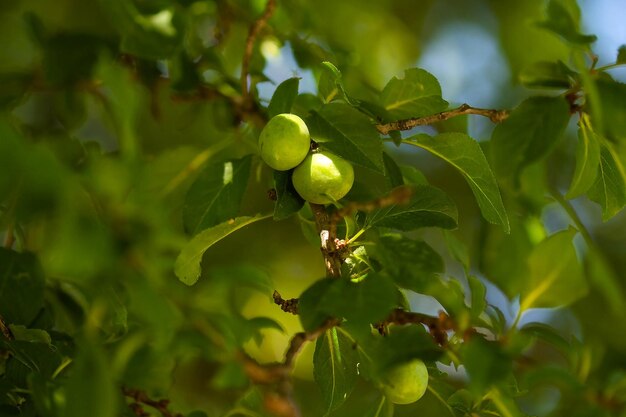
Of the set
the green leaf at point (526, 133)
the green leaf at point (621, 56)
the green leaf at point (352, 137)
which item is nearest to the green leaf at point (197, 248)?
the green leaf at point (352, 137)

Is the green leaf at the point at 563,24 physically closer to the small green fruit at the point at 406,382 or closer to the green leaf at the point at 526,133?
the green leaf at the point at 526,133

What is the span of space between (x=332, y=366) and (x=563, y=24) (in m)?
0.33

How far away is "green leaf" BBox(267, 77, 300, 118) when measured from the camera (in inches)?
26.5

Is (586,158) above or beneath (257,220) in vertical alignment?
above

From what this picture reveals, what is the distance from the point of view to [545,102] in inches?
25.6

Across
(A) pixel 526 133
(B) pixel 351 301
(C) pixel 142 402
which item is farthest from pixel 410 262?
(C) pixel 142 402

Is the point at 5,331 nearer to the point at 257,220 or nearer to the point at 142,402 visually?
the point at 142,402

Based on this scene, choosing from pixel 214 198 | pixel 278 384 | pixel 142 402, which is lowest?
pixel 142 402

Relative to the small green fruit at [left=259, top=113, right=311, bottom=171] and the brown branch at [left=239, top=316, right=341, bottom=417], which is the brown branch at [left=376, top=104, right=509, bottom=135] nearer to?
the small green fruit at [left=259, top=113, right=311, bottom=171]

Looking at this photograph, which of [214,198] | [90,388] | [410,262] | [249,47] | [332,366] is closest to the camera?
[90,388]

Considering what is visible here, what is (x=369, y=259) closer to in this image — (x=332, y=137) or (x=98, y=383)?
(x=332, y=137)

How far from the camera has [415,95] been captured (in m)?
0.69

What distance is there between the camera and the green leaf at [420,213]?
0.62m

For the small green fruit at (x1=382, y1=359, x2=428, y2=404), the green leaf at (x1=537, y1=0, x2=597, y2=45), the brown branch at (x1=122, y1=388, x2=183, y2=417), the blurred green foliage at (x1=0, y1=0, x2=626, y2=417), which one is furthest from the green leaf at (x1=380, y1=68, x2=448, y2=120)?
the brown branch at (x1=122, y1=388, x2=183, y2=417)
